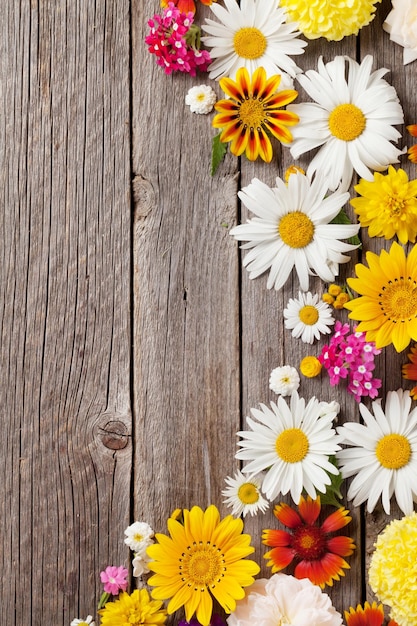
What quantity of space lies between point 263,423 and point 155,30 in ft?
2.22

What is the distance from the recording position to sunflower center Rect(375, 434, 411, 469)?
1106 millimetres

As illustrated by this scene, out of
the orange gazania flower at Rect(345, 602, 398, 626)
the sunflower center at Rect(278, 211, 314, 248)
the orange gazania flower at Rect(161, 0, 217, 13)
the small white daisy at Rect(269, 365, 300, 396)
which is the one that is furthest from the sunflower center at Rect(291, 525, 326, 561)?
the orange gazania flower at Rect(161, 0, 217, 13)

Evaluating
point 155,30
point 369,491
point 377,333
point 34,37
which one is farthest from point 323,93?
point 369,491

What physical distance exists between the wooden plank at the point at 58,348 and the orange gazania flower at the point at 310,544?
10.7 inches

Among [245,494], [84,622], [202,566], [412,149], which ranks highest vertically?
[412,149]

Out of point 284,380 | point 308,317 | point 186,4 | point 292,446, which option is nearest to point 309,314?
point 308,317

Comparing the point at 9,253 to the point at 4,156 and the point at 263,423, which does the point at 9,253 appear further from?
the point at 263,423

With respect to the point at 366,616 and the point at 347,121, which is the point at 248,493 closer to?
the point at 366,616

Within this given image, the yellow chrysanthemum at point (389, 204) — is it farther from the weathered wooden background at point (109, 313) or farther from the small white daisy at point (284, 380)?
the small white daisy at point (284, 380)

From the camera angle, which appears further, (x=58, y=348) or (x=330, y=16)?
(x=58, y=348)

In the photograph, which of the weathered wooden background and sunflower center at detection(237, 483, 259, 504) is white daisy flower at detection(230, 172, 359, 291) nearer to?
the weathered wooden background

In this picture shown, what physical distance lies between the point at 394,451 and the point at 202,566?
14.5 inches

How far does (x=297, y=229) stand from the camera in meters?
1.11

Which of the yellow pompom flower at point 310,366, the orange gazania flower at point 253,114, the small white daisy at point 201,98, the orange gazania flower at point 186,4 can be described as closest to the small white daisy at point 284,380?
the yellow pompom flower at point 310,366
